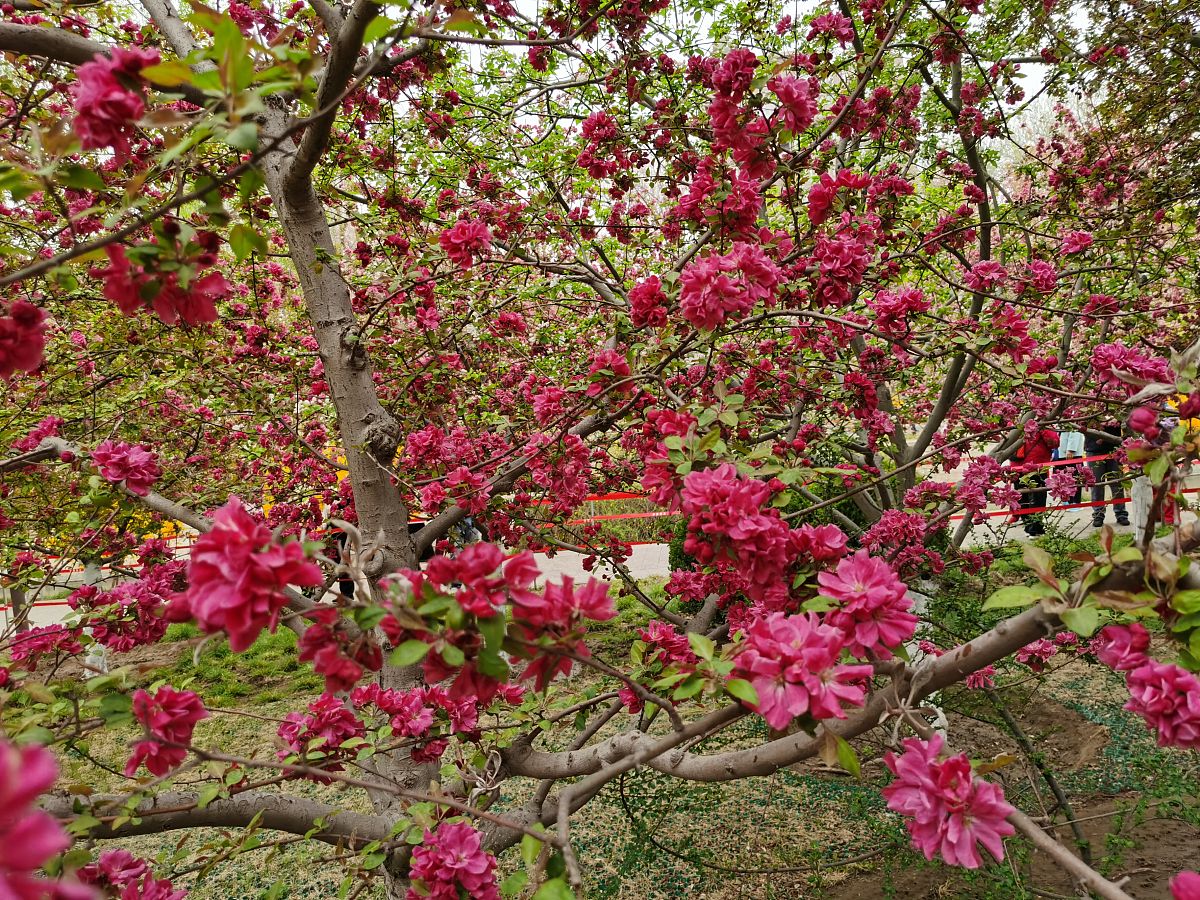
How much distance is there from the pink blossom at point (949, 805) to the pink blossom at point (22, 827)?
1.21m

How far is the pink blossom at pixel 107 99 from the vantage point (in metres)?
1.11

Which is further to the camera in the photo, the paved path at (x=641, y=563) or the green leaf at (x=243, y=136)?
the paved path at (x=641, y=563)

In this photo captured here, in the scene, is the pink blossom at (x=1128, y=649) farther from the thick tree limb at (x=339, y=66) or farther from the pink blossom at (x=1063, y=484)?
the pink blossom at (x=1063, y=484)

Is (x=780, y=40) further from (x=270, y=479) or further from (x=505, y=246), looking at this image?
(x=270, y=479)

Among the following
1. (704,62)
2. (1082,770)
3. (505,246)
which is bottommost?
(1082,770)

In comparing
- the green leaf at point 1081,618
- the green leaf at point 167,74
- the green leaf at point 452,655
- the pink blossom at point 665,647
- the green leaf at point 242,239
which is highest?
the green leaf at point 167,74

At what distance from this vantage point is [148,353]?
4051 millimetres

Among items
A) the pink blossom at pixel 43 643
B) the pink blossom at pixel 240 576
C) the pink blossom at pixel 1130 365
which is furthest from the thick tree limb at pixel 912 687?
the pink blossom at pixel 43 643

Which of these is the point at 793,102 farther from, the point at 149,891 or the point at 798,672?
the point at 149,891

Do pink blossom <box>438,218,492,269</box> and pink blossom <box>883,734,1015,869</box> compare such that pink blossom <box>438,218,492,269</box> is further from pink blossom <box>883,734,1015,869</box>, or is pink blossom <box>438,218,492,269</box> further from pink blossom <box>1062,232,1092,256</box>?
pink blossom <box>1062,232,1092,256</box>

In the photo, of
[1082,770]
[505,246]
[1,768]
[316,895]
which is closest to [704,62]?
[505,246]

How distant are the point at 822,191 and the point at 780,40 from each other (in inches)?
147

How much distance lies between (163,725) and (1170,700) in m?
1.90

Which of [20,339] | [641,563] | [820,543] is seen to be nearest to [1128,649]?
[820,543]
